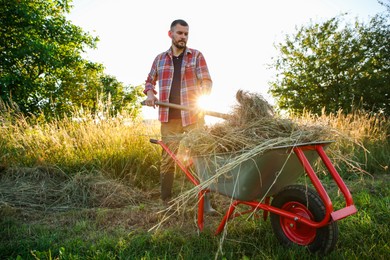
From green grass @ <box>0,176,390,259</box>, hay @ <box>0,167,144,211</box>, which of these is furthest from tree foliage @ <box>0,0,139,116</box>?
green grass @ <box>0,176,390,259</box>

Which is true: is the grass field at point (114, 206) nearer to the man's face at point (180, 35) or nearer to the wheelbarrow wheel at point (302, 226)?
the wheelbarrow wheel at point (302, 226)

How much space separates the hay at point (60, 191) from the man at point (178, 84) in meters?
0.65

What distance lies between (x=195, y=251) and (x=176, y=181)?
8.07ft

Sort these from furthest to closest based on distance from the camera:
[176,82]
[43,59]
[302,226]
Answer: [43,59]
[176,82]
[302,226]

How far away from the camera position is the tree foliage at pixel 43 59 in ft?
43.8

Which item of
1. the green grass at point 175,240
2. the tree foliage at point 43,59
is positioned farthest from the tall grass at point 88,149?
the tree foliage at point 43,59

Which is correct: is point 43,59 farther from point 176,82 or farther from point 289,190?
point 289,190

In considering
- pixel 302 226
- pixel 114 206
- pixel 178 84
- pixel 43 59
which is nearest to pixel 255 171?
pixel 302 226

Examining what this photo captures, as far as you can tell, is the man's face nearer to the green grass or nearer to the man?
the man

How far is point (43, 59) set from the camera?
13164 millimetres

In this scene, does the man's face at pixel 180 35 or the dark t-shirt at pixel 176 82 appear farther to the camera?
the dark t-shirt at pixel 176 82

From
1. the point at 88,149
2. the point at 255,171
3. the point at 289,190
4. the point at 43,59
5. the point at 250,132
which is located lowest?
the point at 88,149

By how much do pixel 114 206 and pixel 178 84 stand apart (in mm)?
1687

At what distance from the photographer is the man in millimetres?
3612
